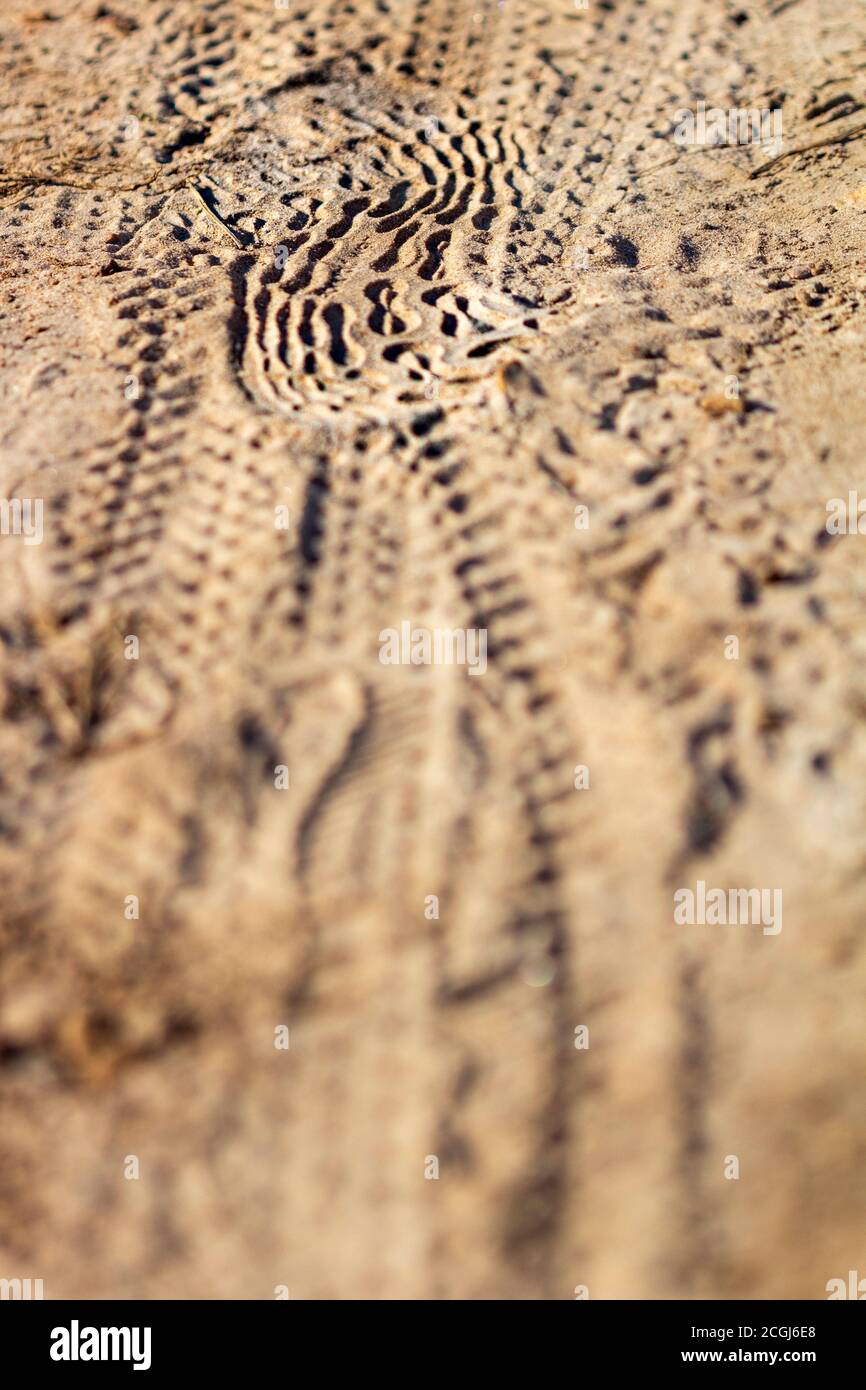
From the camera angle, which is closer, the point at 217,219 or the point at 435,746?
the point at 435,746

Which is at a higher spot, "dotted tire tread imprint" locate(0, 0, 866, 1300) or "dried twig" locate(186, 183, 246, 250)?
"dried twig" locate(186, 183, 246, 250)

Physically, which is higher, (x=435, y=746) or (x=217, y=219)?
(x=217, y=219)

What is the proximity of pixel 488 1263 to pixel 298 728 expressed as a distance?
95 centimetres

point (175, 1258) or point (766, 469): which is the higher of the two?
point (766, 469)

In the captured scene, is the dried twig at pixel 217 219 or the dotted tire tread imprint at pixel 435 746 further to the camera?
the dried twig at pixel 217 219

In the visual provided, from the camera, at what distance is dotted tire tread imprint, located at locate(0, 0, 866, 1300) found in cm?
165

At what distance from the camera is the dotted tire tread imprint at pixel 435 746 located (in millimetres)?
A: 1652

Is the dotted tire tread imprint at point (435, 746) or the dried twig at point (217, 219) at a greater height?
the dried twig at point (217, 219)

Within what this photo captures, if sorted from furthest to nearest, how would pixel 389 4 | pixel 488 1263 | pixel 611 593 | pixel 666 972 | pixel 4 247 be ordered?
1. pixel 389 4
2. pixel 4 247
3. pixel 611 593
4. pixel 666 972
5. pixel 488 1263

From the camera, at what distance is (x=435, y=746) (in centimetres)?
197

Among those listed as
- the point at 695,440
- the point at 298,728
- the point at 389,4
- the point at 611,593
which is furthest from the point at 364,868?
the point at 389,4

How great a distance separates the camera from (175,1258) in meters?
1.66

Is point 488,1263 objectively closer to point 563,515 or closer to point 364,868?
point 364,868

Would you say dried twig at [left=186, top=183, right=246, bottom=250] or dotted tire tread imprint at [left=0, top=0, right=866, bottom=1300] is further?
dried twig at [left=186, top=183, right=246, bottom=250]
